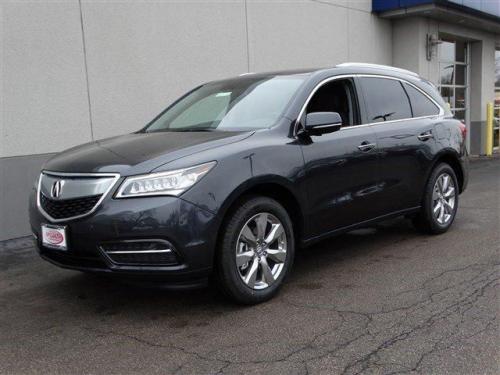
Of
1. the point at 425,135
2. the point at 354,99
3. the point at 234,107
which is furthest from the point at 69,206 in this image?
the point at 425,135

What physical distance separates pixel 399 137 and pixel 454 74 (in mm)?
11636

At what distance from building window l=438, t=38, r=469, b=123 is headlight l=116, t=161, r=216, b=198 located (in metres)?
12.6

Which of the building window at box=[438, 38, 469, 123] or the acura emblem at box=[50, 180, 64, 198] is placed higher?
the building window at box=[438, 38, 469, 123]

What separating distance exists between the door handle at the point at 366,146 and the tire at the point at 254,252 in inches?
42.7

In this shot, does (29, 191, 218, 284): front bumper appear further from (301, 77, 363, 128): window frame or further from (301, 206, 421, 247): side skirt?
(301, 77, 363, 128): window frame


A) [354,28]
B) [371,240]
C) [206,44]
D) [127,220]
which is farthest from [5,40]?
[354,28]

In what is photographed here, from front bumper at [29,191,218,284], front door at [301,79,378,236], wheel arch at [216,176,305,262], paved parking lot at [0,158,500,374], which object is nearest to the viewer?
paved parking lot at [0,158,500,374]

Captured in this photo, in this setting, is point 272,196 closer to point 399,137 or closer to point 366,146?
point 366,146

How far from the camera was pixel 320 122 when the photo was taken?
4.25m

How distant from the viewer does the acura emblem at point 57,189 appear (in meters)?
3.77

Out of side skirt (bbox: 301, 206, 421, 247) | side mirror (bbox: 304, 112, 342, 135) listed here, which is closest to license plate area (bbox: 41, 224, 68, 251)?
side skirt (bbox: 301, 206, 421, 247)

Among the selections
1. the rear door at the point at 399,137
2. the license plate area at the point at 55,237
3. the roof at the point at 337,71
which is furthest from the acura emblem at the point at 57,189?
the rear door at the point at 399,137

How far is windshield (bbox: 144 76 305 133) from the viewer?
442cm

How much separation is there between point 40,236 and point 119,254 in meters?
0.79
